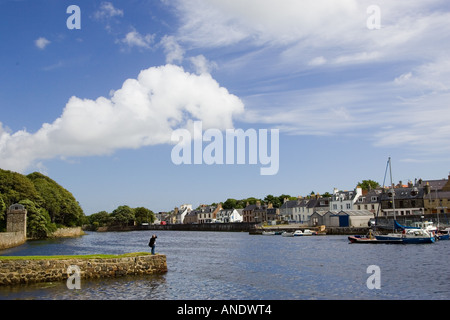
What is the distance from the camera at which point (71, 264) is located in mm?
30844

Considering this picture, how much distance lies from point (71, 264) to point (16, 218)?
59.3 meters

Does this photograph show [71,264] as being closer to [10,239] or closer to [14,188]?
[10,239]

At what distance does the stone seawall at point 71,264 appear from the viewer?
95.6 feet

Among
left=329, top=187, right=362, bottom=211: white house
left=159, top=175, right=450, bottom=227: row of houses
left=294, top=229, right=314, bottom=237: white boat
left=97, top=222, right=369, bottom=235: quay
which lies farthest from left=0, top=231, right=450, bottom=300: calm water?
left=329, top=187, right=362, bottom=211: white house

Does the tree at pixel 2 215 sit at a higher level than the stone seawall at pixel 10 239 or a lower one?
higher

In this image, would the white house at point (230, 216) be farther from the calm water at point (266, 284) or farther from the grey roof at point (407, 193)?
the calm water at point (266, 284)

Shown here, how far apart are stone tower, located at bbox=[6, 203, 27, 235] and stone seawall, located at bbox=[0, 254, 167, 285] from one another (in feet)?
189

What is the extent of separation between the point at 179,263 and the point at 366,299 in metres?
23.2

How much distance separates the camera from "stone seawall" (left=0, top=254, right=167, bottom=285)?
29141 millimetres

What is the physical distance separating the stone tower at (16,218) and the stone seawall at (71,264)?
57.7m

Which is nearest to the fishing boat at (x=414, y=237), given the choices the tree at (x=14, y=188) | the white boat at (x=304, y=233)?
the white boat at (x=304, y=233)

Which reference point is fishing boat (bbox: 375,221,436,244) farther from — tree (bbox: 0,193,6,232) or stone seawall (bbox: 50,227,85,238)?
stone seawall (bbox: 50,227,85,238)

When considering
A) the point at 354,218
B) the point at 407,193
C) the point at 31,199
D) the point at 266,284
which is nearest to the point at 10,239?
the point at 31,199
